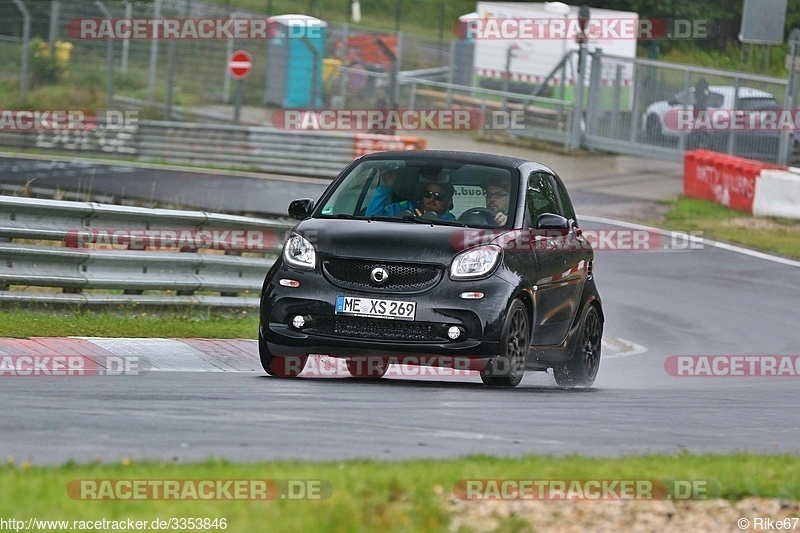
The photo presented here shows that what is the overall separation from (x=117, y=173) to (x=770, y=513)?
23696 mm

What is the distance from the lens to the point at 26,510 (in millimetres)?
4977

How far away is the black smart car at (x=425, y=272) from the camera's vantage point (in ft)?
30.8

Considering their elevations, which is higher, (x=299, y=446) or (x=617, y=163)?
(x=299, y=446)

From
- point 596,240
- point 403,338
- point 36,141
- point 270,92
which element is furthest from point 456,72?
point 403,338

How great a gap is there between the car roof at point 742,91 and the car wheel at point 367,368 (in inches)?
814

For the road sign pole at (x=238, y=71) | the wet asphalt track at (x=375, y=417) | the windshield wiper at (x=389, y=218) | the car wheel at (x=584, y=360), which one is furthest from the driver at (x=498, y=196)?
the road sign pole at (x=238, y=71)

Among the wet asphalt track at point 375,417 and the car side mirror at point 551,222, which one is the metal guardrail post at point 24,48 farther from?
the car side mirror at point 551,222

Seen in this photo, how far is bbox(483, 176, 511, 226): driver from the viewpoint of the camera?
33.1ft

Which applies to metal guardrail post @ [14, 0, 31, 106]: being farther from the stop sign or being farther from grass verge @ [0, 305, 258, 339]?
grass verge @ [0, 305, 258, 339]

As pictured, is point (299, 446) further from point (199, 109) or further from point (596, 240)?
point (199, 109)

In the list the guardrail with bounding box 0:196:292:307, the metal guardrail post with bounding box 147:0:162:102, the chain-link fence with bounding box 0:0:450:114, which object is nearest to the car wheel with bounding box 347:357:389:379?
the guardrail with bounding box 0:196:292:307

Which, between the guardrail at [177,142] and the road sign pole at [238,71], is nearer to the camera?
the guardrail at [177,142]

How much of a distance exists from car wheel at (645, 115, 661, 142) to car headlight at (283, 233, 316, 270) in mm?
23545

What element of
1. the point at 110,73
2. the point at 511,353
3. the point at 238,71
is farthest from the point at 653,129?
the point at 511,353
